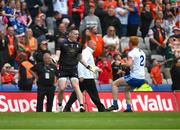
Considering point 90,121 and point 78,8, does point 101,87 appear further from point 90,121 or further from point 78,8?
point 90,121

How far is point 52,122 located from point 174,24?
607 inches

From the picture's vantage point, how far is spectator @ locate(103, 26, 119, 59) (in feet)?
95.0

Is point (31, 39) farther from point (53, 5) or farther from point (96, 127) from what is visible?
point (96, 127)

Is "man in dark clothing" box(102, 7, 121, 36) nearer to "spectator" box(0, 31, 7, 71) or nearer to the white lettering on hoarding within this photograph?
"spectator" box(0, 31, 7, 71)

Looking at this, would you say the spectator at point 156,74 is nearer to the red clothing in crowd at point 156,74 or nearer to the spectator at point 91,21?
the red clothing in crowd at point 156,74

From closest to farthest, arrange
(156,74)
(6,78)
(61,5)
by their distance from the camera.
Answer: (6,78) < (156,74) < (61,5)

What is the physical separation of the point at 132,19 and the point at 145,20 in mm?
815

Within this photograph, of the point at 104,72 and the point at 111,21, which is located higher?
the point at 111,21

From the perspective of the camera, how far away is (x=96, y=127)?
17.0 metres

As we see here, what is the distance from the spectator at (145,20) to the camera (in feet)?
105

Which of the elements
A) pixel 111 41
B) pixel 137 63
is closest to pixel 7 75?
pixel 111 41

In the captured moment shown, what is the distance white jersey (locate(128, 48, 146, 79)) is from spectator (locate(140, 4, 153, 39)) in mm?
9378

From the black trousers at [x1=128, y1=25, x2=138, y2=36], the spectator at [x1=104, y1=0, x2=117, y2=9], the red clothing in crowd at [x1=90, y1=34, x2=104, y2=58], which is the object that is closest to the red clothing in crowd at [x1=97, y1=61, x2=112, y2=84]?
the red clothing in crowd at [x1=90, y1=34, x2=104, y2=58]

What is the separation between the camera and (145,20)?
3209cm
